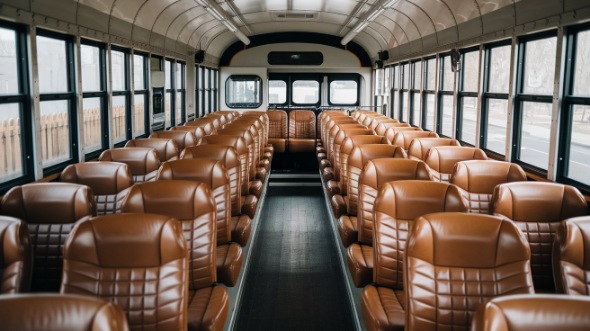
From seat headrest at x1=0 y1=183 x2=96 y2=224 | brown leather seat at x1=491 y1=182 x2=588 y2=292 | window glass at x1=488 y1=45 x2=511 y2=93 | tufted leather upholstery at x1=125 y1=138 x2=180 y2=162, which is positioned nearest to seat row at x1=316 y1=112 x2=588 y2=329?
brown leather seat at x1=491 y1=182 x2=588 y2=292

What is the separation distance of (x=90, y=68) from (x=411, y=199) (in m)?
4.92

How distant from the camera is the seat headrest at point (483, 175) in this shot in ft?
15.6

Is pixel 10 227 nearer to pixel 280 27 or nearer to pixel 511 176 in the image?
pixel 511 176

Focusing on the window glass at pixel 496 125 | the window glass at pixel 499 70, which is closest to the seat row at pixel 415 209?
the window glass at pixel 496 125

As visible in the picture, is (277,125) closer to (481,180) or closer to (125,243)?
(481,180)

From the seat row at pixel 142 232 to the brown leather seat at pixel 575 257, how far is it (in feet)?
6.25

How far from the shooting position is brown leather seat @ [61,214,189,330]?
2678mm

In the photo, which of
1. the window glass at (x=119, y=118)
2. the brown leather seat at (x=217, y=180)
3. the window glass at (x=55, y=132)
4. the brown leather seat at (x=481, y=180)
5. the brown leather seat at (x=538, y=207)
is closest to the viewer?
the brown leather seat at (x=538, y=207)

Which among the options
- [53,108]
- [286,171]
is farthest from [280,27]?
[53,108]

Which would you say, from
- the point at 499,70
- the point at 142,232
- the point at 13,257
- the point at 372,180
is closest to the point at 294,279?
the point at 372,180

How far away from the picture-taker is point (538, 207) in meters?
3.81

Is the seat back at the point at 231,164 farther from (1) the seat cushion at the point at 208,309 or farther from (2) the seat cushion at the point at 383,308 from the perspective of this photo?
(2) the seat cushion at the point at 383,308

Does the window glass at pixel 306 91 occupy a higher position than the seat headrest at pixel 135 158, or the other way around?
the window glass at pixel 306 91

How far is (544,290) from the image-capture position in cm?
380
